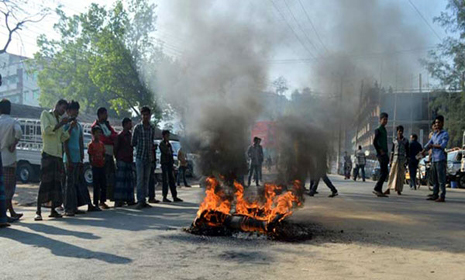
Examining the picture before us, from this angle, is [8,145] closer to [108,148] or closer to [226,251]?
[108,148]

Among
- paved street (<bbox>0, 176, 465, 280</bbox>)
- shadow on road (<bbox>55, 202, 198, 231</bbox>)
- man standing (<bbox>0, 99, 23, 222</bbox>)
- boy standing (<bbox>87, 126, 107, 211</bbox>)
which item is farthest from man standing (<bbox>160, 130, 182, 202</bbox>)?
man standing (<bbox>0, 99, 23, 222</bbox>)

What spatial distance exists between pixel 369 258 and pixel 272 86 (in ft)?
13.1

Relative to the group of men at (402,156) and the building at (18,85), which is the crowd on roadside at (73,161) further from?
the building at (18,85)

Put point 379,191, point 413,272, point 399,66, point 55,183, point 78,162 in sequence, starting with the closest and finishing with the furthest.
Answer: point 413,272, point 55,183, point 78,162, point 399,66, point 379,191

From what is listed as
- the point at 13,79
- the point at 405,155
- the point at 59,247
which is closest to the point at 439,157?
the point at 405,155

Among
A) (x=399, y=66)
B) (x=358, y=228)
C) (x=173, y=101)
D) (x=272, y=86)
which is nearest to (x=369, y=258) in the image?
(x=358, y=228)

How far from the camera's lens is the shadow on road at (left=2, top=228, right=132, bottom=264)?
414cm

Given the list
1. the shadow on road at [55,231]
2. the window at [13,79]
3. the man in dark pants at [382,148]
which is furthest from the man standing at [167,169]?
the window at [13,79]

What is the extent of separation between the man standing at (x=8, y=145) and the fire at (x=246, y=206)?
10.5ft

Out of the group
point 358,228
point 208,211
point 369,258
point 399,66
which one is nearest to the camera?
point 369,258

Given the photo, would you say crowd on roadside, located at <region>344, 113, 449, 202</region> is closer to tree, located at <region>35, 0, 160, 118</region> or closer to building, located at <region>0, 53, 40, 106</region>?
tree, located at <region>35, 0, 160, 118</region>

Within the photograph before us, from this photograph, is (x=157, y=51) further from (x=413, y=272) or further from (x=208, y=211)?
(x=413, y=272)

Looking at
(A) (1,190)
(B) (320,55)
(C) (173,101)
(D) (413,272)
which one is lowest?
(D) (413,272)

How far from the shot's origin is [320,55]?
8055 millimetres
